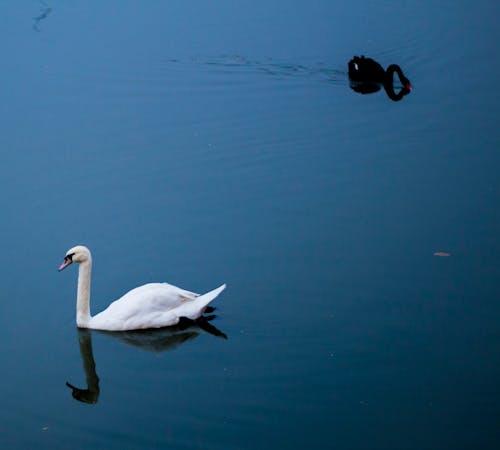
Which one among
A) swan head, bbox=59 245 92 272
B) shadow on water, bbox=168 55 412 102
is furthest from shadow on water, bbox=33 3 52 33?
swan head, bbox=59 245 92 272

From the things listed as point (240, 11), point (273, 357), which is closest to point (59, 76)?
point (240, 11)

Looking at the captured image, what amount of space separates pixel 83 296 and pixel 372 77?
17.2 ft

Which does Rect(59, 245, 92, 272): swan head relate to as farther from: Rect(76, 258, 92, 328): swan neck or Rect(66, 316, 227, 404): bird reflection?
Rect(66, 316, 227, 404): bird reflection

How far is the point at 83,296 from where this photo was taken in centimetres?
687

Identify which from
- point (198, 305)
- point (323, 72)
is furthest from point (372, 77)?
point (198, 305)

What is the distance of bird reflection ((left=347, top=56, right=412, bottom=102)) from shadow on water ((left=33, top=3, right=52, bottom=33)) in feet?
12.0

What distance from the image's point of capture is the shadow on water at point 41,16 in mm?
12523

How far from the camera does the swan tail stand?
682 cm

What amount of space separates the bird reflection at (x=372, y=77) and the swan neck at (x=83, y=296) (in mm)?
4835

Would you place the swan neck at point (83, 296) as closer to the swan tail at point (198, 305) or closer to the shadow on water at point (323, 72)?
the swan tail at point (198, 305)

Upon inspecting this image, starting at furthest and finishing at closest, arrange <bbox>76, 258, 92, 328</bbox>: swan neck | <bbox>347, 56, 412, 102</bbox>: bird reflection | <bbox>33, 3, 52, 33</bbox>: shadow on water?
<bbox>33, 3, 52, 33</bbox>: shadow on water
<bbox>347, 56, 412, 102</bbox>: bird reflection
<bbox>76, 258, 92, 328</bbox>: swan neck

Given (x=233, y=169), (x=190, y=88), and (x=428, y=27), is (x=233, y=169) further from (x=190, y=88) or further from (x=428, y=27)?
(x=428, y=27)

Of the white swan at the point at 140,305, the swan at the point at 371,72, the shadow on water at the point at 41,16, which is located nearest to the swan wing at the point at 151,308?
the white swan at the point at 140,305

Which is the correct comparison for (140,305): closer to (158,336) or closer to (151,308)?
(151,308)
